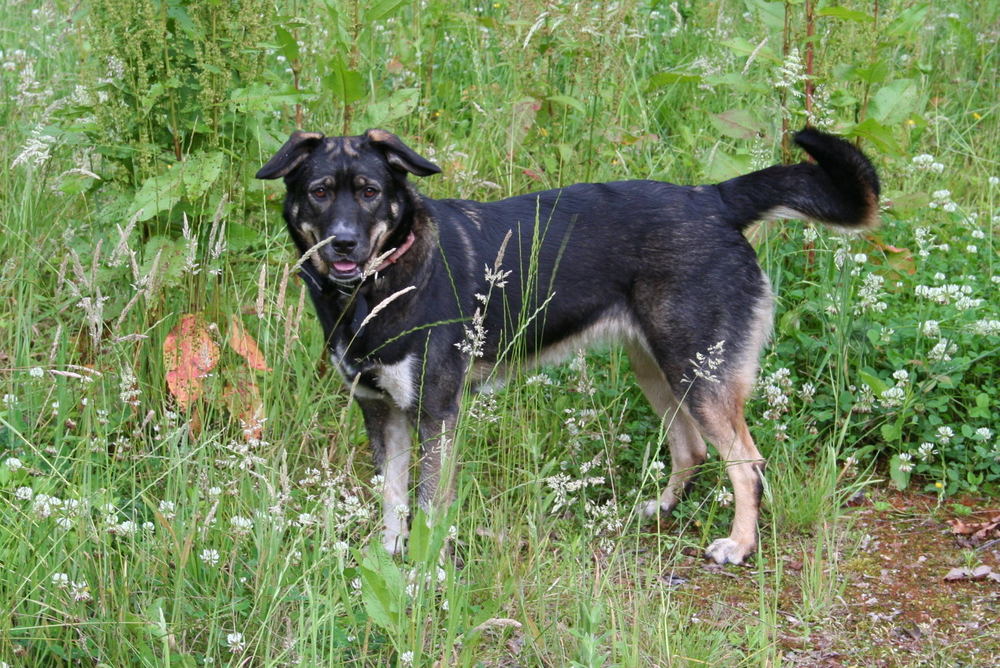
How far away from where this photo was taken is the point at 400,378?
376 centimetres

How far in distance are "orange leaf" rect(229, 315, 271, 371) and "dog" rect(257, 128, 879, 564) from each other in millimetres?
255

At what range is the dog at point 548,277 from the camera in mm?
3768

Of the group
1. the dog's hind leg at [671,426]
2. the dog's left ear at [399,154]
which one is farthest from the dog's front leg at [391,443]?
the dog's hind leg at [671,426]

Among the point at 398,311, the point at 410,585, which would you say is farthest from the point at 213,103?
the point at 410,585

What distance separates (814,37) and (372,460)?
2402mm

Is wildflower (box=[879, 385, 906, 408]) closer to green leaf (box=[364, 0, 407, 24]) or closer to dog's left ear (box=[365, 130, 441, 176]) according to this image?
dog's left ear (box=[365, 130, 441, 176])

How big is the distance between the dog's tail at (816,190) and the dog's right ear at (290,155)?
1532mm

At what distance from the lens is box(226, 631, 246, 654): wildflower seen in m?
2.46

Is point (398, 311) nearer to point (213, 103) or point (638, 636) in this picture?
point (213, 103)

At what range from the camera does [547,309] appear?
4027mm

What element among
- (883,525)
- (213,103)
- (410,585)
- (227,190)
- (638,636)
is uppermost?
(213,103)

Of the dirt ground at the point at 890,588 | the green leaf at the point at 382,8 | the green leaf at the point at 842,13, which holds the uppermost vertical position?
the green leaf at the point at 842,13

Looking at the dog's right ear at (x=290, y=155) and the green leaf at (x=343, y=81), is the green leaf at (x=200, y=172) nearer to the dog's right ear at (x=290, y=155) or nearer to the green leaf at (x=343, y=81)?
the dog's right ear at (x=290, y=155)

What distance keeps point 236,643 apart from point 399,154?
1.86m
